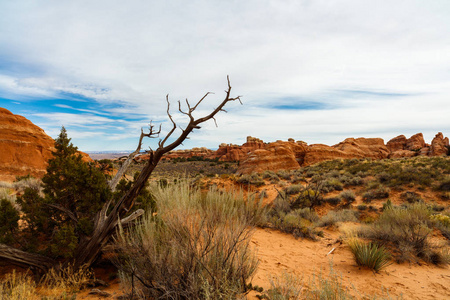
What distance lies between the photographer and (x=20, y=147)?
17797 millimetres

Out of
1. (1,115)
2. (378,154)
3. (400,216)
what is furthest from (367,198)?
(378,154)

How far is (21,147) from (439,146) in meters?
67.6

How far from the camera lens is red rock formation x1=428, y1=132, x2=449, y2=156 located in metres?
44.0

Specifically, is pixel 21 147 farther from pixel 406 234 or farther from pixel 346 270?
pixel 406 234

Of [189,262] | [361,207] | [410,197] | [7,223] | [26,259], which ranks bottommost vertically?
[361,207]

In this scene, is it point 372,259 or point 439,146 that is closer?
point 372,259

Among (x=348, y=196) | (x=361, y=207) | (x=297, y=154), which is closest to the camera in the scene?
(x=361, y=207)

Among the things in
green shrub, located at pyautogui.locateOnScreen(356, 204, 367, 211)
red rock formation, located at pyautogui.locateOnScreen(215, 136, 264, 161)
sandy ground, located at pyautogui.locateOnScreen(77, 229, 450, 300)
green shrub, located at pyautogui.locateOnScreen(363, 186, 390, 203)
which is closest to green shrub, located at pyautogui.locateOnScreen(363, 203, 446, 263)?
sandy ground, located at pyautogui.locateOnScreen(77, 229, 450, 300)

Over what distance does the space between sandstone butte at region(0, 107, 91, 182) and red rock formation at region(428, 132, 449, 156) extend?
60.1m

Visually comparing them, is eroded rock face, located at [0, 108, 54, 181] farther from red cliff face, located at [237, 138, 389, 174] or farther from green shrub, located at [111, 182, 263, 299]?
red cliff face, located at [237, 138, 389, 174]

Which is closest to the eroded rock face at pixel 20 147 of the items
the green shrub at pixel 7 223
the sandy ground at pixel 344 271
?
the green shrub at pixel 7 223

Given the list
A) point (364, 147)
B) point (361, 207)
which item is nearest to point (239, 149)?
point (364, 147)

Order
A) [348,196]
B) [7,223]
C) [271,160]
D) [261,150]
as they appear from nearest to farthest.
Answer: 1. [7,223]
2. [348,196]
3. [271,160]
4. [261,150]

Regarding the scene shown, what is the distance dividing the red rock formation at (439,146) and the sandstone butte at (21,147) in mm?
60146
